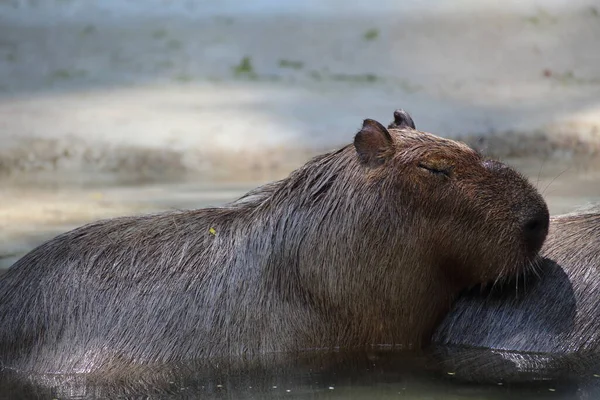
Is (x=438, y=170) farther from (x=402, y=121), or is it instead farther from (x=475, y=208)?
(x=402, y=121)

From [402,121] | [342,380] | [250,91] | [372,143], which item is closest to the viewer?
[342,380]

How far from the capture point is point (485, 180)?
471 cm

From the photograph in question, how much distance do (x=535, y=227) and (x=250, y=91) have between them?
639 cm

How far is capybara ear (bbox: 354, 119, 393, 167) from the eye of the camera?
15.5 feet

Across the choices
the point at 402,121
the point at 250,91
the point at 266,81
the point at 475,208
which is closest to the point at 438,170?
the point at 475,208

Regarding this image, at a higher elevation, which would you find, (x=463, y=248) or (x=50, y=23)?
(x=50, y=23)

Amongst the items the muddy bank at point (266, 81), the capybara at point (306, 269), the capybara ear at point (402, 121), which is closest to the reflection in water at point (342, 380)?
the capybara at point (306, 269)

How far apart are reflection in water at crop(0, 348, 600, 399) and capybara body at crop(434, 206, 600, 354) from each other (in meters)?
0.08

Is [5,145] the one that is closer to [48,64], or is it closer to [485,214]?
[48,64]

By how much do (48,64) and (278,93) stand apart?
99.3 inches

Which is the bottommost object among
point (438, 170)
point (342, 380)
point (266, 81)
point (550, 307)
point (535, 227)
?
point (342, 380)

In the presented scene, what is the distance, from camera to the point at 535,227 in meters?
4.69

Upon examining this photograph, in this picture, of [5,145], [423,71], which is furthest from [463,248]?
[423,71]

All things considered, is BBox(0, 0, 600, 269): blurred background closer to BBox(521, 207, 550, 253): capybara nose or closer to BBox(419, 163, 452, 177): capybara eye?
BBox(521, 207, 550, 253): capybara nose
